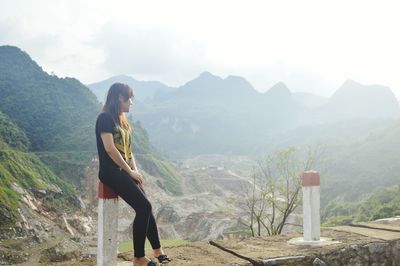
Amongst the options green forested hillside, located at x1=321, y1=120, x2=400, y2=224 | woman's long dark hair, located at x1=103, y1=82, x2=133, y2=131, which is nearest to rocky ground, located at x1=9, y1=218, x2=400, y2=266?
woman's long dark hair, located at x1=103, y1=82, x2=133, y2=131

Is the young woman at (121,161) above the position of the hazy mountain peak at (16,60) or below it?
below

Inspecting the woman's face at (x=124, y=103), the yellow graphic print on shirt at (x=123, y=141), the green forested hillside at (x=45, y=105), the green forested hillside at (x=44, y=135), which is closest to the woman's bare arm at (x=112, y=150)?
the yellow graphic print on shirt at (x=123, y=141)

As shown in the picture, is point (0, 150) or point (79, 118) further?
point (79, 118)

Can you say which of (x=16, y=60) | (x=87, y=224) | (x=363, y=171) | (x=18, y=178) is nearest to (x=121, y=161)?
(x=87, y=224)

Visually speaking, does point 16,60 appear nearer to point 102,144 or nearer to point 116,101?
point 116,101

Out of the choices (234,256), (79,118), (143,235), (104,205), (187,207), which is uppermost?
(79,118)

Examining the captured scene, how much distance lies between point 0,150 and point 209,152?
150884mm

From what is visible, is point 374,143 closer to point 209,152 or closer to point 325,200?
point 325,200

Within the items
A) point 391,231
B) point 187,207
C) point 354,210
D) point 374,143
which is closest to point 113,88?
point 391,231

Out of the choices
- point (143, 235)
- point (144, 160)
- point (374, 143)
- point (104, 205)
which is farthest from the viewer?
point (144, 160)

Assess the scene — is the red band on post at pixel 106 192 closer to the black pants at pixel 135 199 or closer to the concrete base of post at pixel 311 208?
the black pants at pixel 135 199

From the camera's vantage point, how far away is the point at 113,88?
12.3ft

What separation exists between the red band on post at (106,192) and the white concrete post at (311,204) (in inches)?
91.8

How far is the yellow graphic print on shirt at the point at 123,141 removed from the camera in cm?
363
